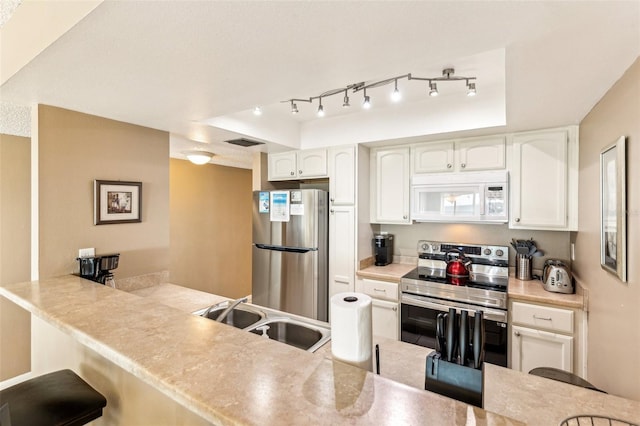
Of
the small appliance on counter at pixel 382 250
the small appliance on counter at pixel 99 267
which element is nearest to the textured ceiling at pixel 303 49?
the small appliance on counter at pixel 99 267

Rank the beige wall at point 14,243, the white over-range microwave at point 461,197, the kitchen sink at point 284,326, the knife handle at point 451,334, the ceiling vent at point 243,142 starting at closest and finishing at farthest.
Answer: the knife handle at point 451,334
the kitchen sink at point 284,326
the white over-range microwave at point 461,197
the beige wall at point 14,243
the ceiling vent at point 243,142

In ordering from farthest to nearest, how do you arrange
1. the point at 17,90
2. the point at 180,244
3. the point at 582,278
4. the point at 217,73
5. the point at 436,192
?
the point at 180,244, the point at 436,192, the point at 582,278, the point at 17,90, the point at 217,73

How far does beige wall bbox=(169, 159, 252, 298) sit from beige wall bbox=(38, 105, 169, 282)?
174cm

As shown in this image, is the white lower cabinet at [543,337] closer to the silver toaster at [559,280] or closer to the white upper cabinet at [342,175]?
Result: the silver toaster at [559,280]

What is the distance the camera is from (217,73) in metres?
1.47

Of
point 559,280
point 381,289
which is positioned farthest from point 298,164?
point 559,280

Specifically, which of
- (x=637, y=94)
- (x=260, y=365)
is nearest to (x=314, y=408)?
(x=260, y=365)

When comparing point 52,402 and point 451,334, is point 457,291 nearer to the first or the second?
point 451,334

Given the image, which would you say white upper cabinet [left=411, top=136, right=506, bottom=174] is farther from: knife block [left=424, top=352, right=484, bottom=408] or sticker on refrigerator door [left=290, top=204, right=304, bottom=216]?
knife block [left=424, top=352, right=484, bottom=408]

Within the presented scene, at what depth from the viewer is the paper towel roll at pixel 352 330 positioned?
84 centimetres

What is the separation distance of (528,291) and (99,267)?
10.3ft

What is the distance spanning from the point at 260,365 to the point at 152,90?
1601mm

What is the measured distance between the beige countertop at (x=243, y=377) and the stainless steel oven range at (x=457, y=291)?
164 cm

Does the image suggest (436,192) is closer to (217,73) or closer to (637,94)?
(637,94)
